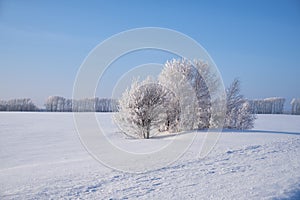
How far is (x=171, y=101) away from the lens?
28500 mm

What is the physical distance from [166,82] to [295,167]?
2002cm

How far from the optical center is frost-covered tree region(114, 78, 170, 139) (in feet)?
88.8

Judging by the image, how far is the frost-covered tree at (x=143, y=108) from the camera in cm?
2708

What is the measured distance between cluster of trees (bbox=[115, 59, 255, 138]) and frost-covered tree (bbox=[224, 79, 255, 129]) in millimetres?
5632

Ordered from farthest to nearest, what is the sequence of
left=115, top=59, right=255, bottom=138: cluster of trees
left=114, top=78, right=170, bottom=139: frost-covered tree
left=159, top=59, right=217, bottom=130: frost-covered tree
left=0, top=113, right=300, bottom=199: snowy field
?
left=159, top=59, right=217, bottom=130: frost-covered tree, left=115, top=59, right=255, bottom=138: cluster of trees, left=114, top=78, right=170, bottom=139: frost-covered tree, left=0, top=113, right=300, bottom=199: snowy field

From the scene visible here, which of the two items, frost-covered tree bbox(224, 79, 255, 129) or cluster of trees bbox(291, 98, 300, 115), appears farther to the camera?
cluster of trees bbox(291, 98, 300, 115)

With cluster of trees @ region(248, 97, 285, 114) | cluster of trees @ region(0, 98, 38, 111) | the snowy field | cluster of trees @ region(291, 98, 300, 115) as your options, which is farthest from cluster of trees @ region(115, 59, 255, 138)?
cluster of trees @ region(291, 98, 300, 115)

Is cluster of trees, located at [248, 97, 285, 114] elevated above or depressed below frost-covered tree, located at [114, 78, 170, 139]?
above

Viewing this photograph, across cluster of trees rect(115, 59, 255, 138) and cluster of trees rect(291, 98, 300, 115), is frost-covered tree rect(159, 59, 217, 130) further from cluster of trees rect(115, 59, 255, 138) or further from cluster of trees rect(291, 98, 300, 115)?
cluster of trees rect(291, 98, 300, 115)

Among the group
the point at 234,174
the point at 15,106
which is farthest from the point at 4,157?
the point at 15,106

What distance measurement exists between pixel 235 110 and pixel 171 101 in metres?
11.8

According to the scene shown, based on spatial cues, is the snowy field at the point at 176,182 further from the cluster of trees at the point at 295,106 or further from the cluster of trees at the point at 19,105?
the cluster of trees at the point at 295,106

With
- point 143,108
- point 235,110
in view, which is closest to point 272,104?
point 235,110

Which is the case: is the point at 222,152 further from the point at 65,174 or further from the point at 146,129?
the point at 146,129
